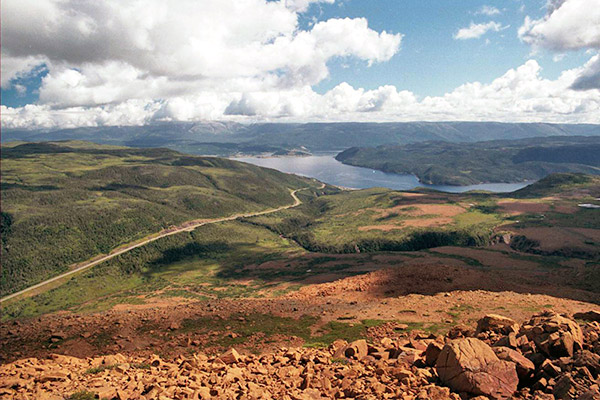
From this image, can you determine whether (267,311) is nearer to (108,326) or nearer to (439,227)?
(108,326)

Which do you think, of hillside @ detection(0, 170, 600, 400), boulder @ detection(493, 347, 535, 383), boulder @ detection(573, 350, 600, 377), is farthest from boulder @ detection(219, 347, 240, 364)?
boulder @ detection(573, 350, 600, 377)

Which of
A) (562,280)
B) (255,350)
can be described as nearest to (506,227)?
(562,280)

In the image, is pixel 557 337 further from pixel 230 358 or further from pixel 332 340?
pixel 230 358

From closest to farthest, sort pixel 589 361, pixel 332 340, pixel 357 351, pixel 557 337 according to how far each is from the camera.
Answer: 1. pixel 589 361
2. pixel 557 337
3. pixel 357 351
4. pixel 332 340

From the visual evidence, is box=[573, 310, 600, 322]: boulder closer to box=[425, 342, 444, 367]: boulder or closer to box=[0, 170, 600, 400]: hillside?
box=[0, 170, 600, 400]: hillside

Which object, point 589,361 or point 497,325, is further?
point 497,325

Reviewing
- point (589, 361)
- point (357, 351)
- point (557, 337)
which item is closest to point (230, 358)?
→ point (357, 351)
